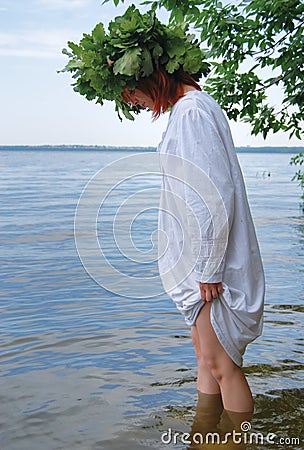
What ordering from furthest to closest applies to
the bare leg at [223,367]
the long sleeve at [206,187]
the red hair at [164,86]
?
the red hair at [164,86]
the bare leg at [223,367]
the long sleeve at [206,187]

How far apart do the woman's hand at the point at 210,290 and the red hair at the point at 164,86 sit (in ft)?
3.05

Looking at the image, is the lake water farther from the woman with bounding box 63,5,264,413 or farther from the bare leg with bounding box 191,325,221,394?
the woman with bounding box 63,5,264,413

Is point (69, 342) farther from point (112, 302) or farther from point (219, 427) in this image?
point (219, 427)

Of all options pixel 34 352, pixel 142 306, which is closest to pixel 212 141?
pixel 34 352

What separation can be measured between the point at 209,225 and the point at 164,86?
791 millimetres

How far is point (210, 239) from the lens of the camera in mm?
3268

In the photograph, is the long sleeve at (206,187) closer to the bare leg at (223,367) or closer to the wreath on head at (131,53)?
the bare leg at (223,367)

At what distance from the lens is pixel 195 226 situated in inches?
129

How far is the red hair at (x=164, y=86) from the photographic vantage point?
354cm

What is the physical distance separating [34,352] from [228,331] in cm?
236
